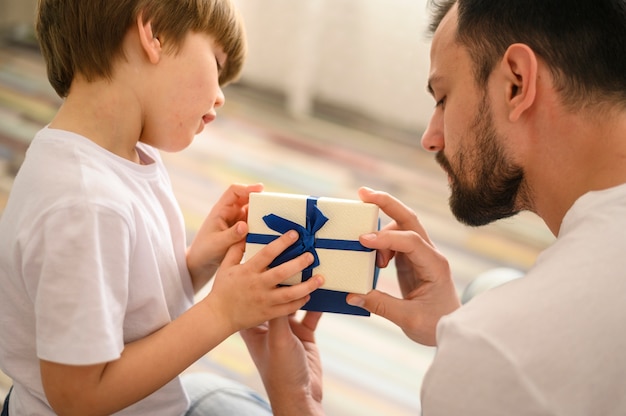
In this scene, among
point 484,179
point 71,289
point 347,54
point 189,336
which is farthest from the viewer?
point 347,54

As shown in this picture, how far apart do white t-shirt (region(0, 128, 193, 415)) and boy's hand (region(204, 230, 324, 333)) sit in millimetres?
87

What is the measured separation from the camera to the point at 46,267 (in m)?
0.83

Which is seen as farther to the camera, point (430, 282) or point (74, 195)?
point (430, 282)

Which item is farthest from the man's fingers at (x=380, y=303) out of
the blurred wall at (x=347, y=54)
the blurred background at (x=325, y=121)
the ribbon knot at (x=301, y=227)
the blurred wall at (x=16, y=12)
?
the blurred wall at (x=16, y=12)

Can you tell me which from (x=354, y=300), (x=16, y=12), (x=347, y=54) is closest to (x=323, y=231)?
(x=354, y=300)

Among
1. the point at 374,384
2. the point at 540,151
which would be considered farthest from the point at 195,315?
the point at 374,384

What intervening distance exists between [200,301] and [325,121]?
6.97 feet

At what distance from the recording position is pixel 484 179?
106 cm

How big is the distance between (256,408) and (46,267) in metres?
0.46

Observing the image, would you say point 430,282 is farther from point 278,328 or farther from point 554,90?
point 554,90

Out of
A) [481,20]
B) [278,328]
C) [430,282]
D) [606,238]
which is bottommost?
[278,328]

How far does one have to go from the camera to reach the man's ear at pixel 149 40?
96 cm

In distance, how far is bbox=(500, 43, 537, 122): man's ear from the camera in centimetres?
92

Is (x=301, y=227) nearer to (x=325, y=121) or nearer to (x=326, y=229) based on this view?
(x=326, y=229)
